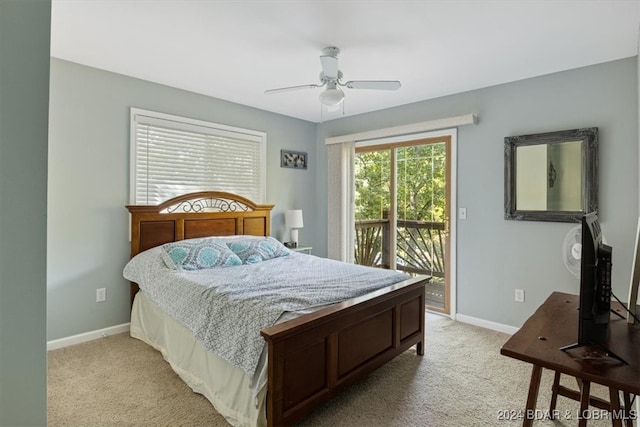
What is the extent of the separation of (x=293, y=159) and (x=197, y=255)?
2216 millimetres

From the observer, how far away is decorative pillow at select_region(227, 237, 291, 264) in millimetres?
3449

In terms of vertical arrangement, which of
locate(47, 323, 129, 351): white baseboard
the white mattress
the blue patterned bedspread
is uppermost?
the blue patterned bedspread

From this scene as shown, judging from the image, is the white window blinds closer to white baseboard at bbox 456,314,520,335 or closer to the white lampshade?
the white lampshade

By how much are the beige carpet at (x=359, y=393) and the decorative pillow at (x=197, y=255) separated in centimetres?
78

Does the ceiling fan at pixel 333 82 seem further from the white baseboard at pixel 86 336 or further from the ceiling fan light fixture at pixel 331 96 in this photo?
the white baseboard at pixel 86 336

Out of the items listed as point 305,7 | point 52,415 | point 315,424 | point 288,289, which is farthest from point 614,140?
point 52,415

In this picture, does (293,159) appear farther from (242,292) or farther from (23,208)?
(23,208)

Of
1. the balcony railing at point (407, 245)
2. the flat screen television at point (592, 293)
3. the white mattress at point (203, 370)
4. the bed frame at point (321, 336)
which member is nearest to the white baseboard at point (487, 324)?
the balcony railing at point (407, 245)

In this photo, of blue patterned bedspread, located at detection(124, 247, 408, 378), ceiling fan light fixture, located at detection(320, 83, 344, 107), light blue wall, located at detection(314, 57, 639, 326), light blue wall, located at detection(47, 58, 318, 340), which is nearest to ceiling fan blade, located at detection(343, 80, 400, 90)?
ceiling fan light fixture, located at detection(320, 83, 344, 107)

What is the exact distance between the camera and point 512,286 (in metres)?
3.41

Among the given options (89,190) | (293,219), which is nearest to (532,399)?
(293,219)

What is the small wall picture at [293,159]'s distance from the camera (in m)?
4.73

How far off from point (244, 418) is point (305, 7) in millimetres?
2471

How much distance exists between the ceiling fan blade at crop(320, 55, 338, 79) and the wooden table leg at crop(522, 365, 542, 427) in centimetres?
229
